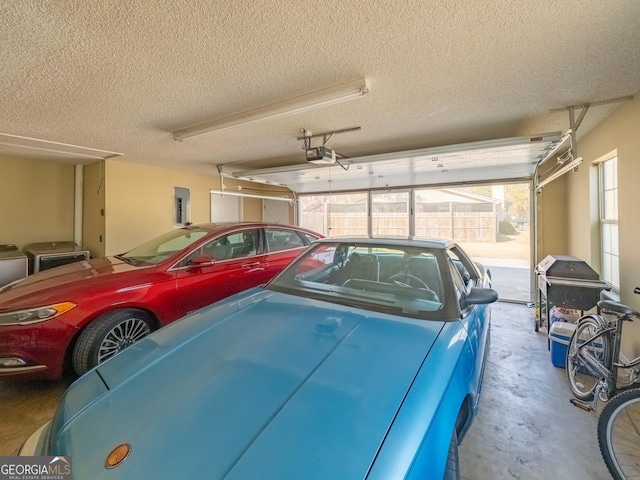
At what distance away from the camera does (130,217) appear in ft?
16.8

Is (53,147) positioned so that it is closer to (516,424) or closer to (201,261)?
(201,261)

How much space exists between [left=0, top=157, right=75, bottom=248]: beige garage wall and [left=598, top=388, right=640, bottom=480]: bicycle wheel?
7.40 meters

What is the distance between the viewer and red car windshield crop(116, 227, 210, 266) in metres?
2.98

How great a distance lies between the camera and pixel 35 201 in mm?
4781

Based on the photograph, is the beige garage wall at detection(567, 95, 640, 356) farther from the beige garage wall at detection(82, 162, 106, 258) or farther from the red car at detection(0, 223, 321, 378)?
the beige garage wall at detection(82, 162, 106, 258)

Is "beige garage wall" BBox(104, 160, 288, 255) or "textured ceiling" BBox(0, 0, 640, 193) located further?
"beige garage wall" BBox(104, 160, 288, 255)

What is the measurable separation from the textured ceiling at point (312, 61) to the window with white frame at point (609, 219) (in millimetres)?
689

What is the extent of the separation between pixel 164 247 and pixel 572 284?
4.46 metres

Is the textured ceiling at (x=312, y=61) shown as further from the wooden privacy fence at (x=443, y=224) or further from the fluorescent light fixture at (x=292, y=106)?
the wooden privacy fence at (x=443, y=224)

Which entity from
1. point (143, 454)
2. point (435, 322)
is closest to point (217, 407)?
point (143, 454)

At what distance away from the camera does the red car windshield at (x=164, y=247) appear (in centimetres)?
298

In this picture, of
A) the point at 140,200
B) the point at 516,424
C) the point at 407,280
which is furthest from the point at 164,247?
the point at 516,424

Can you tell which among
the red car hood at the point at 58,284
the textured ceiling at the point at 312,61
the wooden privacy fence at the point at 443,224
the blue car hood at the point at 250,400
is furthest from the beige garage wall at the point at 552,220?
the red car hood at the point at 58,284

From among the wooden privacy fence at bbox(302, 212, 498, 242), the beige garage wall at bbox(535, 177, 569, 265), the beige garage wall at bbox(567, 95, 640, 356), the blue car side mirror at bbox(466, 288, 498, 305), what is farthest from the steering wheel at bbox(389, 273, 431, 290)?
the beige garage wall at bbox(535, 177, 569, 265)
